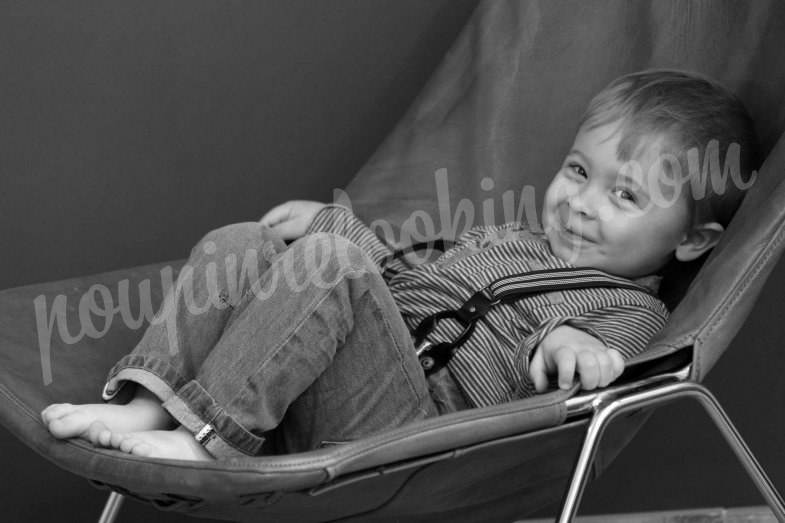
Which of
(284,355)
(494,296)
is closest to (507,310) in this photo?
(494,296)

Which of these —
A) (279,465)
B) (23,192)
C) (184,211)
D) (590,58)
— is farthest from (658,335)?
(23,192)

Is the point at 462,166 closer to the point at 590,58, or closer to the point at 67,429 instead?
the point at 590,58

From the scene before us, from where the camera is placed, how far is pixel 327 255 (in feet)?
3.75

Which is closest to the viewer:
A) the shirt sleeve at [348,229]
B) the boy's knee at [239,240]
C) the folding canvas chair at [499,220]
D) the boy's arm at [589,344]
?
the folding canvas chair at [499,220]

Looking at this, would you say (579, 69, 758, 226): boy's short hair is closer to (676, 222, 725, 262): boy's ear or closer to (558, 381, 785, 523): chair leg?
(676, 222, 725, 262): boy's ear

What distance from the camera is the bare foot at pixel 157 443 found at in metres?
0.99

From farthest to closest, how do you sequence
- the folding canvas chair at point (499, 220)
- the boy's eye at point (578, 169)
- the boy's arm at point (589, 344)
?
the boy's eye at point (578, 169)
the boy's arm at point (589, 344)
the folding canvas chair at point (499, 220)

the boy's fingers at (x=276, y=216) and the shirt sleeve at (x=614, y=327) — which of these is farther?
the boy's fingers at (x=276, y=216)

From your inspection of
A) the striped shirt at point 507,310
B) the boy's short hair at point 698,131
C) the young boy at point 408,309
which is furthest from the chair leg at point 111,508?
the boy's short hair at point 698,131

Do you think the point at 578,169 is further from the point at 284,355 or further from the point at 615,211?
the point at 284,355

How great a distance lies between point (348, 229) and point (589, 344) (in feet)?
1.82

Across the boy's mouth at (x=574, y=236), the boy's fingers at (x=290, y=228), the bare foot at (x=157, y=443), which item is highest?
the boy's fingers at (x=290, y=228)

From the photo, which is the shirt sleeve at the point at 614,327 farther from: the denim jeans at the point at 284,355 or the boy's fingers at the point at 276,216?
the boy's fingers at the point at 276,216

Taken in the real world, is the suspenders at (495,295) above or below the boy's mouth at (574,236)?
below
